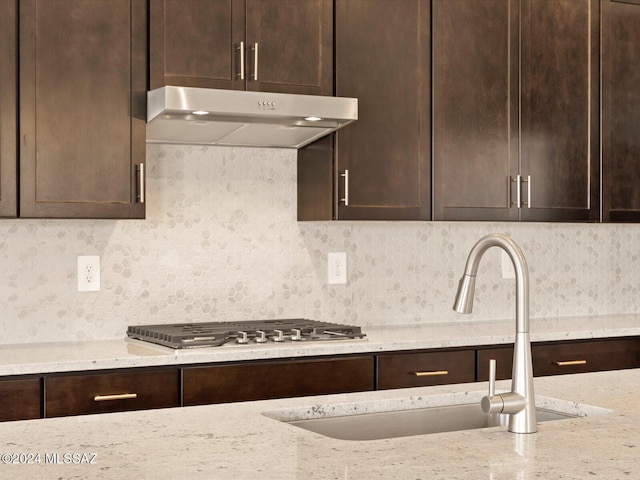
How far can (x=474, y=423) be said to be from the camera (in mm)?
2041

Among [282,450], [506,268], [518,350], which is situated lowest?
[282,450]

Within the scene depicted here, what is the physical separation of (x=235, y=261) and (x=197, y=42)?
3.06 feet

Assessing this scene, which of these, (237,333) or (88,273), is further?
(88,273)

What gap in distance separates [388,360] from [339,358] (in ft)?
0.71

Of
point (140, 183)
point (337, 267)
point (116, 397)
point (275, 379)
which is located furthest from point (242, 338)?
point (337, 267)

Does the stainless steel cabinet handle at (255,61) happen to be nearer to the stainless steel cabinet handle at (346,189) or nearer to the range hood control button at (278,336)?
the stainless steel cabinet handle at (346,189)

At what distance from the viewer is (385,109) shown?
11.9ft

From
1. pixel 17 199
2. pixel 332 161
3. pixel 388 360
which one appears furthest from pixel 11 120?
pixel 388 360

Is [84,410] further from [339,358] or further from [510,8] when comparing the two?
[510,8]

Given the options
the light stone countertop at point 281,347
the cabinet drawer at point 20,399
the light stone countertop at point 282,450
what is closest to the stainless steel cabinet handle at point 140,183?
the light stone countertop at point 281,347

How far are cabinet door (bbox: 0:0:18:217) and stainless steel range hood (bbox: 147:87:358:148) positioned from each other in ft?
1.53

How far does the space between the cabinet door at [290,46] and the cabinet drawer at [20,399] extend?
1.34m

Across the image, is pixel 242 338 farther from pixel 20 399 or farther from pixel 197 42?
pixel 197 42

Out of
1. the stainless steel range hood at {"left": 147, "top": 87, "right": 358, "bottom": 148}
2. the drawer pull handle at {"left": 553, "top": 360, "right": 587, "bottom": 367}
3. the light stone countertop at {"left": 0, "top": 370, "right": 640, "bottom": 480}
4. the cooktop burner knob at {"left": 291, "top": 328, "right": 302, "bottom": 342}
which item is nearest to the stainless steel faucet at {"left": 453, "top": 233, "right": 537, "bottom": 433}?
the light stone countertop at {"left": 0, "top": 370, "right": 640, "bottom": 480}
